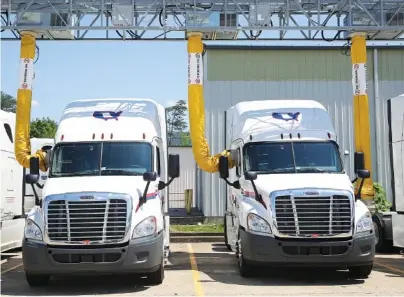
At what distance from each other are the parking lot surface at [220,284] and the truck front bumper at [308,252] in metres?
0.42

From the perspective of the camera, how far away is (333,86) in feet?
81.1

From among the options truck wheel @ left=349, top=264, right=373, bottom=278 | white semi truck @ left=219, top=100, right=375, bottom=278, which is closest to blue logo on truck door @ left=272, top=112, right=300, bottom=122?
white semi truck @ left=219, top=100, right=375, bottom=278

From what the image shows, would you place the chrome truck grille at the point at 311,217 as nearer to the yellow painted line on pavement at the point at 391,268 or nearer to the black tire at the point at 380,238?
the yellow painted line on pavement at the point at 391,268

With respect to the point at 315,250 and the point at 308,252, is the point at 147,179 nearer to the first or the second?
the point at 308,252

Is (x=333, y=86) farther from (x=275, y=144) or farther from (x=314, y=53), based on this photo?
(x=275, y=144)

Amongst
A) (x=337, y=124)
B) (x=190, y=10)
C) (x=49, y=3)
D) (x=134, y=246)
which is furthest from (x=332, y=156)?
(x=337, y=124)

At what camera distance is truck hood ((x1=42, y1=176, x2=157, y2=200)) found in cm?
963

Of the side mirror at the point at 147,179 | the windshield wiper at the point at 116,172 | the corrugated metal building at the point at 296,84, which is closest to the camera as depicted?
the side mirror at the point at 147,179

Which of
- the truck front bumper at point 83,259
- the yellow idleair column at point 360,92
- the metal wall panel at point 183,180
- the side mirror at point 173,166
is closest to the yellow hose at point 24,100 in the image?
the side mirror at point 173,166

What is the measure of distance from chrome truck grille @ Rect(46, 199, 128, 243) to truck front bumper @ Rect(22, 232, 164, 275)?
0.57 feet

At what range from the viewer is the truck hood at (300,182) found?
409 inches

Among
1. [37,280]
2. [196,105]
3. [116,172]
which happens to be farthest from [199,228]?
[37,280]

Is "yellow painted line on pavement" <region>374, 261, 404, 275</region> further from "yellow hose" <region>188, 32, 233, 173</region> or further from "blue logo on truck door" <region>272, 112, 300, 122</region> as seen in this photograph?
"yellow hose" <region>188, 32, 233, 173</region>

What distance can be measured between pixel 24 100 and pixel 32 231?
6.31 metres
